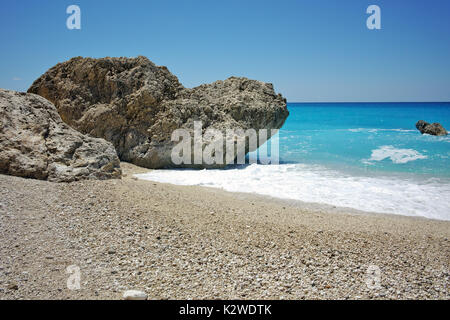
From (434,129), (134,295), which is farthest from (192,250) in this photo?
(434,129)

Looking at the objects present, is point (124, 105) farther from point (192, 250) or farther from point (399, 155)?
point (399, 155)

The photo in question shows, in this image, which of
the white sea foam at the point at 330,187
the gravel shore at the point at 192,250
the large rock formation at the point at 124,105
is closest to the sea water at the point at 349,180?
the white sea foam at the point at 330,187

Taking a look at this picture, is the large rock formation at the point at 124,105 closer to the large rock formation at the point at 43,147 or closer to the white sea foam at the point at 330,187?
the white sea foam at the point at 330,187

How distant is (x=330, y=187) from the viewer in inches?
337

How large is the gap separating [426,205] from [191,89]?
28.1ft

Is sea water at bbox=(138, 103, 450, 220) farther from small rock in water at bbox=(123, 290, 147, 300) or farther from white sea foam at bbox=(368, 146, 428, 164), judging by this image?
small rock in water at bbox=(123, 290, 147, 300)

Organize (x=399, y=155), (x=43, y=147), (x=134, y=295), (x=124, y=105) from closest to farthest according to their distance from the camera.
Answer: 1. (x=134, y=295)
2. (x=43, y=147)
3. (x=124, y=105)
4. (x=399, y=155)

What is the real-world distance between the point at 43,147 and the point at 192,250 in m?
4.35

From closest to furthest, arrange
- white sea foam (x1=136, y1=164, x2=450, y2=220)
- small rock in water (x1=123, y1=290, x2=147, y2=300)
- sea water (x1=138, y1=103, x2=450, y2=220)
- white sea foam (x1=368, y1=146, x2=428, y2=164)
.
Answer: small rock in water (x1=123, y1=290, x2=147, y2=300) < white sea foam (x1=136, y1=164, x2=450, y2=220) < sea water (x1=138, y1=103, x2=450, y2=220) < white sea foam (x1=368, y1=146, x2=428, y2=164)

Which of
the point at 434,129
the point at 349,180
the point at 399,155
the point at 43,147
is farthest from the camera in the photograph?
the point at 434,129

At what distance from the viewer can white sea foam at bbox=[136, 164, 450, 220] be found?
23.5ft

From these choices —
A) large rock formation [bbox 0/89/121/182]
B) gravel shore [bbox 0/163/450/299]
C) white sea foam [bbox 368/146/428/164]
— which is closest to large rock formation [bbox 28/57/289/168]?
large rock formation [bbox 0/89/121/182]

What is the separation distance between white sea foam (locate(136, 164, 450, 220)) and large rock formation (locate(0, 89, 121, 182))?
2.64 m
